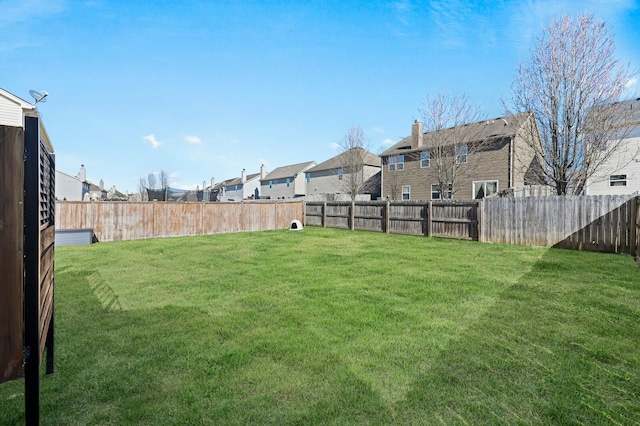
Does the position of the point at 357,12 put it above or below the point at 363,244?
above

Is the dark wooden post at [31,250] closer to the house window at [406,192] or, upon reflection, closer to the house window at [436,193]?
the house window at [436,193]

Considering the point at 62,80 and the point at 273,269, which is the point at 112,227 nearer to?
the point at 62,80

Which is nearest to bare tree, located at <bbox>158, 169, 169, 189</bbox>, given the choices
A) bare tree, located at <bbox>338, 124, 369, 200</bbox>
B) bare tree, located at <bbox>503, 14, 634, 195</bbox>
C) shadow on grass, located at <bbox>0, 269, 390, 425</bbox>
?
bare tree, located at <bbox>338, 124, 369, 200</bbox>

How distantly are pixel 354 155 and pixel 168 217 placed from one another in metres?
16.6

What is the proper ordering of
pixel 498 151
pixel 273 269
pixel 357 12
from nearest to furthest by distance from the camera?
pixel 273 269 < pixel 357 12 < pixel 498 151

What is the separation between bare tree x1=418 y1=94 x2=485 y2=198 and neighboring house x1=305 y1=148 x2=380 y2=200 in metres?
8.70

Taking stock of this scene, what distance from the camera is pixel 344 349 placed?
3.27 m

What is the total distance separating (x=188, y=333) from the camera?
3.76 meters

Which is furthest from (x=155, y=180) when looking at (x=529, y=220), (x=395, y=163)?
(x=529, y=220)

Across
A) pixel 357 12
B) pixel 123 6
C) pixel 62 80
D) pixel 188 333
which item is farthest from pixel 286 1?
pixel 188 333

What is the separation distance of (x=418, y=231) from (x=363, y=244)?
12.5ft

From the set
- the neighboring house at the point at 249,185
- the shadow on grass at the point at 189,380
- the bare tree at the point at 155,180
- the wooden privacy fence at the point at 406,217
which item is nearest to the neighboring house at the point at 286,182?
the neighboring house at the point at 249,185

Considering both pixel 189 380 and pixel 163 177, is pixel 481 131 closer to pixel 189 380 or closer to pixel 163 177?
pixel 189 380

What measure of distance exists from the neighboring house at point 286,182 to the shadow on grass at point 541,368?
35.8 meters
